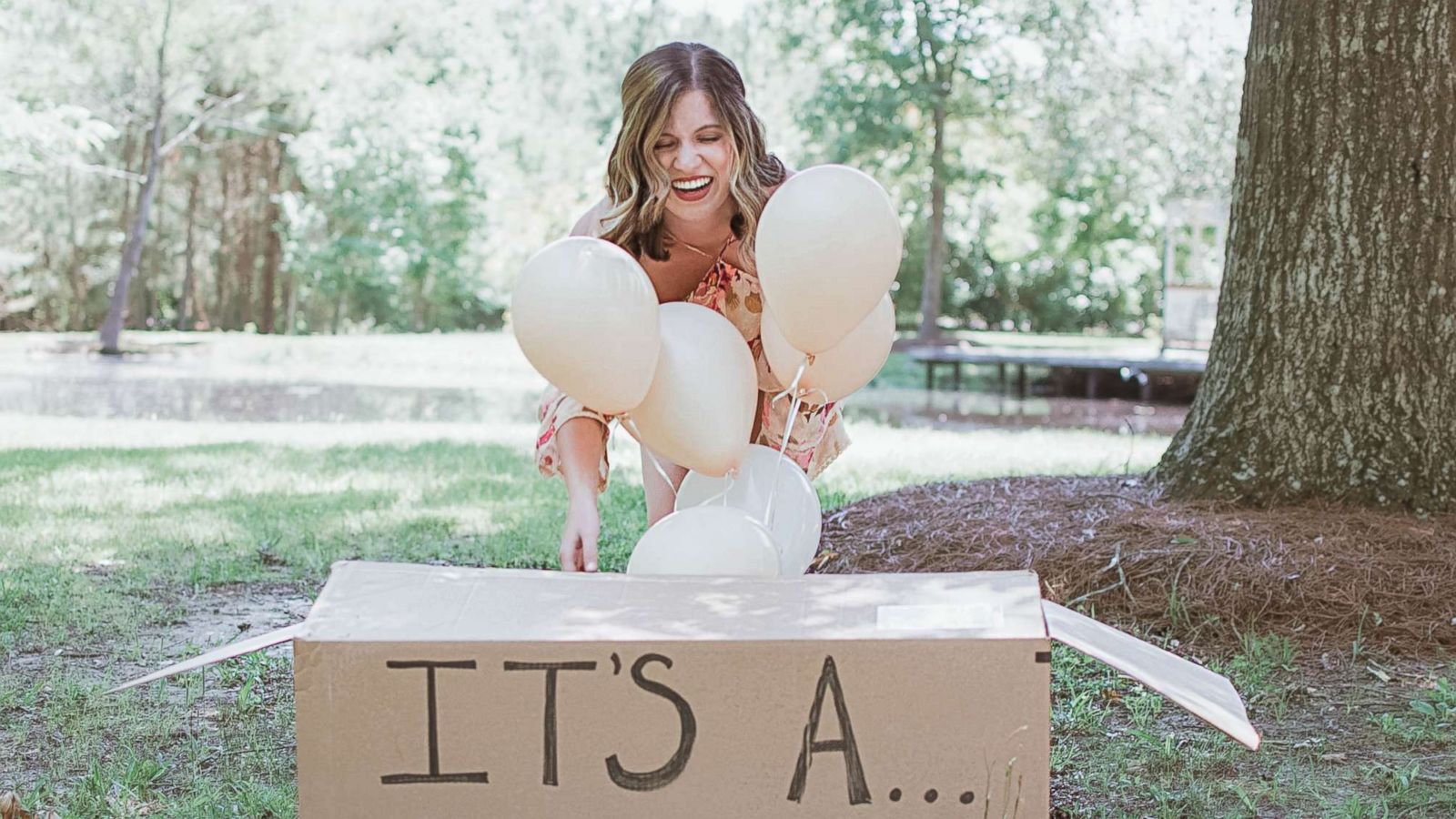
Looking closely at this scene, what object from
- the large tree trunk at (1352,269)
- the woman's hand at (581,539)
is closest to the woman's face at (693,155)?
the woman's hand at (581,539)

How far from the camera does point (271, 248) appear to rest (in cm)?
2506

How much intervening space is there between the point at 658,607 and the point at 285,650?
1861 millimetres

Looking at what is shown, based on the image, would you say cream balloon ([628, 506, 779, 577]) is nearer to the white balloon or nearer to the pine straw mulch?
the white balloon

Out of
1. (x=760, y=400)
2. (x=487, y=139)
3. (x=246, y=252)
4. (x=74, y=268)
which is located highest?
(x=487, y=139)

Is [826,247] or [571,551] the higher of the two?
[826,247]

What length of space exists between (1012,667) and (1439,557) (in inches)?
84.3

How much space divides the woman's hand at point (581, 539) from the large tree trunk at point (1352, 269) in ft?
6.71

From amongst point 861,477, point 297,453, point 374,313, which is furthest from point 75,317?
point 861,477

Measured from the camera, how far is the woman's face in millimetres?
2299

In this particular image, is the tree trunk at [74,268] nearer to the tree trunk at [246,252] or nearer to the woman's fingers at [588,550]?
the tree trunk at [246,252]

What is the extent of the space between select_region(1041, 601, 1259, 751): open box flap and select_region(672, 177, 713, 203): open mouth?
107cm

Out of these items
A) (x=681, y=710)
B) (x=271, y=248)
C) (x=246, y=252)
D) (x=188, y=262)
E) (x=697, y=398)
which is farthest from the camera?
(x=246, y=252)

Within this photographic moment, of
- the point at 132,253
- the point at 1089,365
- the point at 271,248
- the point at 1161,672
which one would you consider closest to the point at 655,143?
the point at 1161,672

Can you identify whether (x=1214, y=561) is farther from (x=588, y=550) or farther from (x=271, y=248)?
(x=271, y=248)
